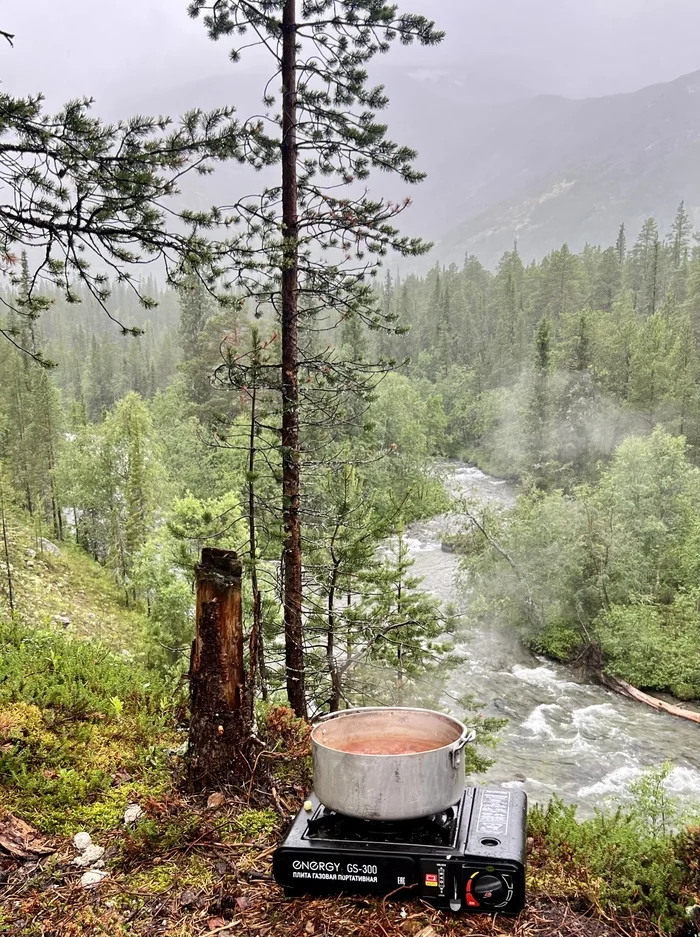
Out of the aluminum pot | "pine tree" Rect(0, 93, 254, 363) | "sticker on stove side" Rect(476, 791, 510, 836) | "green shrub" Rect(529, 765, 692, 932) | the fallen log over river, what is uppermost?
"pine tree" Rect(0, 93, 254, 363)

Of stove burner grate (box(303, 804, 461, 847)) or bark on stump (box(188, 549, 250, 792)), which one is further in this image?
bark on stump (box(188, 549, 250, 792))

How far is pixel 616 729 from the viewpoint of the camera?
17125 mm

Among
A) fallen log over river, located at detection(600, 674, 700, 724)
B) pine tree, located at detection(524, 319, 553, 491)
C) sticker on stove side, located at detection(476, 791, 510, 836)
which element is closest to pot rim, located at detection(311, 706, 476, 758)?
sticker on stove side, located at detection(476, 791, 510, 836)

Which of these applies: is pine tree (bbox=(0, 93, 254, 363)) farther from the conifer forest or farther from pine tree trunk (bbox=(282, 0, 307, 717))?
pine tree trunk (bbox=(282, 0, 307, 717))

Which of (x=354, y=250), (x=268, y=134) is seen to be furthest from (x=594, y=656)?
(x=268, y=134)

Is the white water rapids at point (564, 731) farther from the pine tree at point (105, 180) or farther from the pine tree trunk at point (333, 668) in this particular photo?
the pine tree at point (105, 180)

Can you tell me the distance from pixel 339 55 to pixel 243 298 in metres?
3.54

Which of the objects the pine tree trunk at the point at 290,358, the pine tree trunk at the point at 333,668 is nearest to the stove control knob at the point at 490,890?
the pine tree trunk at the point at 290,358

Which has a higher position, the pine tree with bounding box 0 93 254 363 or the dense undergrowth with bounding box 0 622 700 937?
the pine tree with bounding box 0 93 254 363

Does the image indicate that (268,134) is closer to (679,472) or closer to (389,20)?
(389,20)

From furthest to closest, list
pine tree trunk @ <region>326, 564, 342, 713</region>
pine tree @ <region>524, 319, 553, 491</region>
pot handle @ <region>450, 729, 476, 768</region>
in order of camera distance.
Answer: pine tree @ <region>524, 319, 553, 491</region>
pine tree trunk @ <region>326, 564, 342, 713</region>
pot handle @ <region>450, 729, 476, 768</region>

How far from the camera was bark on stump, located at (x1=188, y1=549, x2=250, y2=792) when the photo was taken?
13.3ft

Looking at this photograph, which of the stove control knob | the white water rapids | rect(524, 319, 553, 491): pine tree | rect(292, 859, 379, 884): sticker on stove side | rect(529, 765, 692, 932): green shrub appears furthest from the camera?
rect(524, 319, 553, 491): pine tree

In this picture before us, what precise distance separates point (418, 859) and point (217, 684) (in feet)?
5.46
